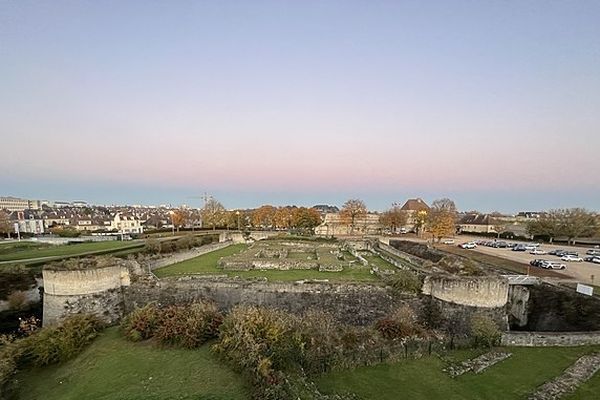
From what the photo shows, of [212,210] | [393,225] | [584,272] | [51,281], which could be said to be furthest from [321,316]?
[212,210]

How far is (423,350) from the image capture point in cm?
1277

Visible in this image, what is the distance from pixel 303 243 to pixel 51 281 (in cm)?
2750

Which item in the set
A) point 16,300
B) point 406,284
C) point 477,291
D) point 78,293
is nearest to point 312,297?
point 406,284

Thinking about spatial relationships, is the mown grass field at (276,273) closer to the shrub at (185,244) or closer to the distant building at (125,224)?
the shrub at (185,244)

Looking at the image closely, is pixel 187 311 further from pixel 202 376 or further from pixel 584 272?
pixel 584 272

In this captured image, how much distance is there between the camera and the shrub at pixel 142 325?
13.0m

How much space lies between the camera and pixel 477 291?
16.1 meters

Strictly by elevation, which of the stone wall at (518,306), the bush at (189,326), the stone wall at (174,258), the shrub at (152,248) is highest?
the shrub at (152,248)

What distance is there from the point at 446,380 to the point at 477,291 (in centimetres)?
648

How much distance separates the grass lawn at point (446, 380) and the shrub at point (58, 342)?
9.55 metres

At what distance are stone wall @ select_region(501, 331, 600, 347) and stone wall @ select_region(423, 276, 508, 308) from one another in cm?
261

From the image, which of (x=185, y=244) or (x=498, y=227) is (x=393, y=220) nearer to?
(x=498, y=227)

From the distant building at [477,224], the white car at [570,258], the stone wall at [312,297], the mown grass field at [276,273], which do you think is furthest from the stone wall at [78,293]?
the distant building at [477,224]

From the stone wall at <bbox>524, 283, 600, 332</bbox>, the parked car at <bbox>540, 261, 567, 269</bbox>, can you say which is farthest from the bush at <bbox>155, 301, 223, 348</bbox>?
the parked car at <bbox>540, 261, 567, 269</bbox>
